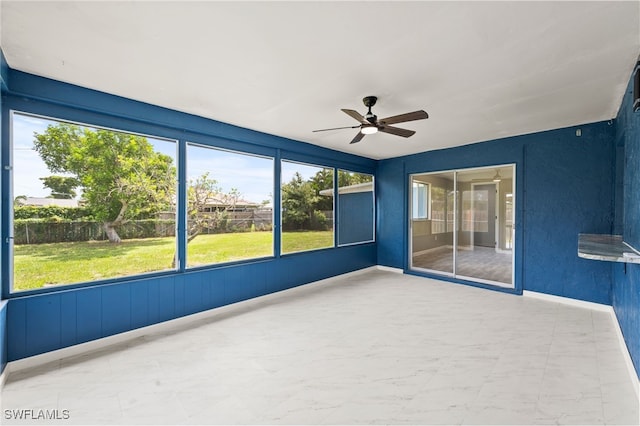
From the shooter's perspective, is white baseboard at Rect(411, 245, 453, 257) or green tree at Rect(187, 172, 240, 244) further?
white baseboard at Rect(411, 245, 453, 257)

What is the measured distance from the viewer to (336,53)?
84.9 inches

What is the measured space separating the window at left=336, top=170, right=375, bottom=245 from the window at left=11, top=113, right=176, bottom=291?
325 centimetres

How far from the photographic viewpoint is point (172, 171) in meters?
3.44

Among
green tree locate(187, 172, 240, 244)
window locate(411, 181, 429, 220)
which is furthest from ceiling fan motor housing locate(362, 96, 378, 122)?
window locate(411, 181, 429, 220)

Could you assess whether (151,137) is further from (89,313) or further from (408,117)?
(408,117)

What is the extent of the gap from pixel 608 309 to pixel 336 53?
4.75 meters

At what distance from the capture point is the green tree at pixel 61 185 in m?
2.66

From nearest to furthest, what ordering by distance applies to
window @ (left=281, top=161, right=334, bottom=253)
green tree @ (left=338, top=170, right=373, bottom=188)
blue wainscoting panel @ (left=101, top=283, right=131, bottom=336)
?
blue wainscoting panel @ (left=101, top=283, right=131, bottom=336) → window @ (left=281, top=161, right=334, bottom=253) → green tree @ (left=338, top=170, right=373, bottom=188)

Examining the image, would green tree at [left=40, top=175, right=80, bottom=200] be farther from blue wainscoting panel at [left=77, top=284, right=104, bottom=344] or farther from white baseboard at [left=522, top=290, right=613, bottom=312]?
white baseboard at [left=522, top=290, right=613, bottom=312]

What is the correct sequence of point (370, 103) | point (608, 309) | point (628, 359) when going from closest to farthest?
point (628, 359) → point (370, 103) → point (608, 309)

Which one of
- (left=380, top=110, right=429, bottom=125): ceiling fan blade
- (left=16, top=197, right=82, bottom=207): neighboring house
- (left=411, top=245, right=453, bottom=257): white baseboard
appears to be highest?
(left=380, top=110, right=429, bottom=125): ceiling fan blade

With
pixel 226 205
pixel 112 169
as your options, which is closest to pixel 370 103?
pixel 226 205

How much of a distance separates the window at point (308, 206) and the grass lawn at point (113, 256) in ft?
3.06

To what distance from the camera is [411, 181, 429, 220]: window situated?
6.92 m
